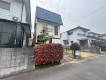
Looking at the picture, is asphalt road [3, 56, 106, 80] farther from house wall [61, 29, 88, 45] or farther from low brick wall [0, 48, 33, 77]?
house wall [61, 29, 88, 45]

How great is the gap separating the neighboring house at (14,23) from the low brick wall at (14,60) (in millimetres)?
2504

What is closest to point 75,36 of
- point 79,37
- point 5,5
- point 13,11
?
point 79,37

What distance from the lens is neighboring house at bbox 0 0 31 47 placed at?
13.8 metres

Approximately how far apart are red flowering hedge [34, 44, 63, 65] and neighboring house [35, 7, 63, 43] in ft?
24.8

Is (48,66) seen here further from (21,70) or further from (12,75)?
(12,75)

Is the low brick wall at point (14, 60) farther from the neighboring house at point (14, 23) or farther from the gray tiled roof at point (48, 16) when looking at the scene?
the gray tiled roof at point (48, 16)

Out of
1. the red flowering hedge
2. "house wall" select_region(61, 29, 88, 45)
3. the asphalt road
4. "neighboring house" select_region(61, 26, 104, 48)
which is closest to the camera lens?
the asphalt road

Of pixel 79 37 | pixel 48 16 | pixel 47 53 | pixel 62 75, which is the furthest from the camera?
pixel 79 37

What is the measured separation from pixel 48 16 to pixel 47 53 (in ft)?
41.7

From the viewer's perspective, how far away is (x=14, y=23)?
15.0 meters

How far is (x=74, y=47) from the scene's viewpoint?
22391 mm

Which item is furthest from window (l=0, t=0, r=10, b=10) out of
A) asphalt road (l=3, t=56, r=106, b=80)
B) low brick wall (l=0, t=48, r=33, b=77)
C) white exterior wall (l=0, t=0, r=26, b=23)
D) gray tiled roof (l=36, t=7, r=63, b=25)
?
asphalt road (l=3, t=56, r=106, b=80)

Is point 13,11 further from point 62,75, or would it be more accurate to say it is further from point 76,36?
point 76,36

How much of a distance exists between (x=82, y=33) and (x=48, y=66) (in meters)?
39.9
